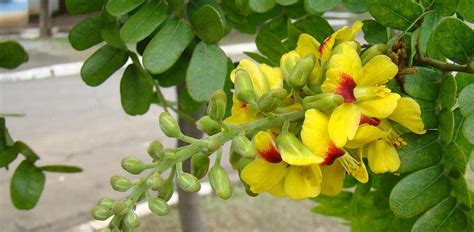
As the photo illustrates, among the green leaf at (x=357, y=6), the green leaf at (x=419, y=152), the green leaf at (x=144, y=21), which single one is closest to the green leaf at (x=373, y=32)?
the green leaf at (x=357, y=6)

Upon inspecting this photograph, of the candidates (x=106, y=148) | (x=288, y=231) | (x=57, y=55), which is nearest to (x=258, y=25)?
(x=288, y=231)

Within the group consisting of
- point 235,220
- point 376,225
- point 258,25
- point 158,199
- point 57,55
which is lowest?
point 57,55

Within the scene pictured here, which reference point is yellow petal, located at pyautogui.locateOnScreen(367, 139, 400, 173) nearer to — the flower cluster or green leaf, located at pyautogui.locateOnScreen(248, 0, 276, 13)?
the flower cluster

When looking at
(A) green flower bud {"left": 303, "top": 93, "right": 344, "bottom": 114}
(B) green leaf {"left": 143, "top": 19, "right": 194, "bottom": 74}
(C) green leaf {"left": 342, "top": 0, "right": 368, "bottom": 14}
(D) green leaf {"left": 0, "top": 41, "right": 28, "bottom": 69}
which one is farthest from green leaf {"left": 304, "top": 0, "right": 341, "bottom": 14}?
(D) green leaf {"left": 0, "top": 41, "right": 28, "bottom": 69}

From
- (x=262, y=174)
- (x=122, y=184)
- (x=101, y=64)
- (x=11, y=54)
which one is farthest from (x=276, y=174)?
(x=11, y=54)

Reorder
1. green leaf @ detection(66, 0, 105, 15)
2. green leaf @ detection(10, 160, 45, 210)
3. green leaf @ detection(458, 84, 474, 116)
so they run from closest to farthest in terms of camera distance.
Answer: green leaf @ detection(458, 84, 474, 116) < green leaf @ detection(66, 0, 105, 15) < green leaf @ detection(10, 160, 45, 210)

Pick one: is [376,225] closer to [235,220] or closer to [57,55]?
[235,220]

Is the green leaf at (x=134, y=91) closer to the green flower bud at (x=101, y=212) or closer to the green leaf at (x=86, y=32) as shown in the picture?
the green leaf at (x=86, y=32)

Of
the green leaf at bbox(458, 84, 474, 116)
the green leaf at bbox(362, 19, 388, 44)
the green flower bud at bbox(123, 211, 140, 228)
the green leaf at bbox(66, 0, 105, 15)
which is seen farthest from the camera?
the green leaf at bbox(66, 0, 105, 15)
